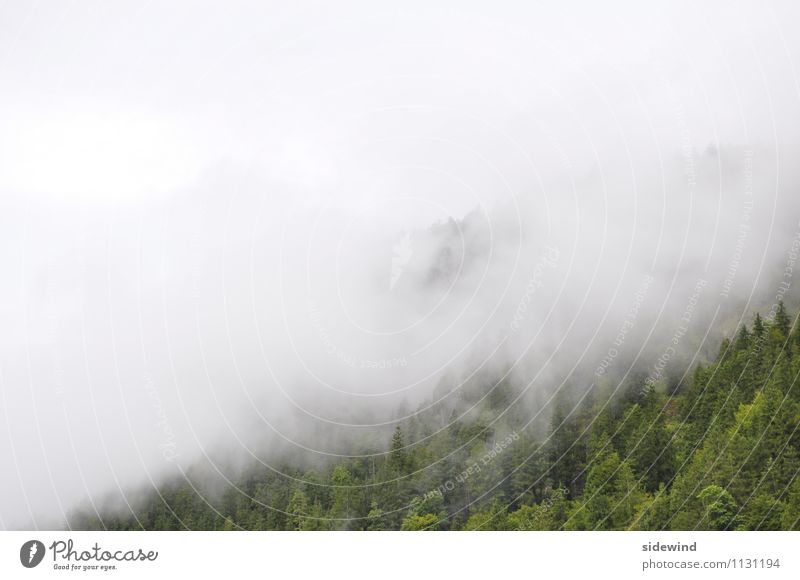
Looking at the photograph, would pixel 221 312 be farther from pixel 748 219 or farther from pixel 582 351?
pixel 748 219

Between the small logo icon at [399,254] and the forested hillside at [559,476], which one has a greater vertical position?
the small logo icon at [399,254]

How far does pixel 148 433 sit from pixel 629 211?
222ft
